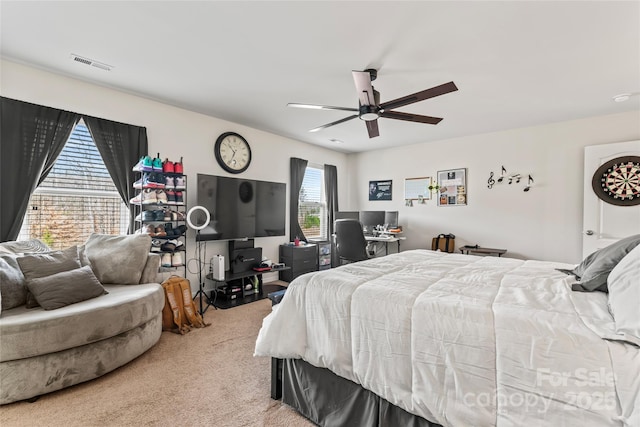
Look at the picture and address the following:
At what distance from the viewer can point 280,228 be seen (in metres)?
4.64

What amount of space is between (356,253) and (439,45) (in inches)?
105

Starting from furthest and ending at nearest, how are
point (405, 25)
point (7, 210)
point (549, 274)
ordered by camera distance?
point (7, 210), point (405, 25), point (549, 274)

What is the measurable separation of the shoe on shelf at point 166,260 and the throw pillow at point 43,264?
759mm

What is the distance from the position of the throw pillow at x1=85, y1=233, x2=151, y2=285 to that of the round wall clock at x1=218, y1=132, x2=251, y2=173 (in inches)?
66.0

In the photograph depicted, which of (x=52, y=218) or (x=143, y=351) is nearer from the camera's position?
(x=143, y=351)

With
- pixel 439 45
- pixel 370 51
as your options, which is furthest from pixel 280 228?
pixel 439 45

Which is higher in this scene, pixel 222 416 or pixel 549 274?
pixel 549 274

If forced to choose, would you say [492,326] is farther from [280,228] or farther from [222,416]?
[280,228]

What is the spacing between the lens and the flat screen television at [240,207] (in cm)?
371

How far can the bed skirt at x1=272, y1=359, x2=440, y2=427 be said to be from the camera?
1362 millimetres

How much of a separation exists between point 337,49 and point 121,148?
101 inches

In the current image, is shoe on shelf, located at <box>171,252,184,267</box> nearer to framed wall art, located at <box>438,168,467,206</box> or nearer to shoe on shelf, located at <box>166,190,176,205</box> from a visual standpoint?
shoe on shelf, located at <box>166,190,176,205</box>

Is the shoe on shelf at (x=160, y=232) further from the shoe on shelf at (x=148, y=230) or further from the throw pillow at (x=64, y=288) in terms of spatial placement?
the throw pillow at (x=64, y=288)

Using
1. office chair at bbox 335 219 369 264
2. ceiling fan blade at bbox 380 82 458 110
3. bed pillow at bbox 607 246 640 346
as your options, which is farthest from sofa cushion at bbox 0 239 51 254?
bed pillow at bbox 607 246 640 346
